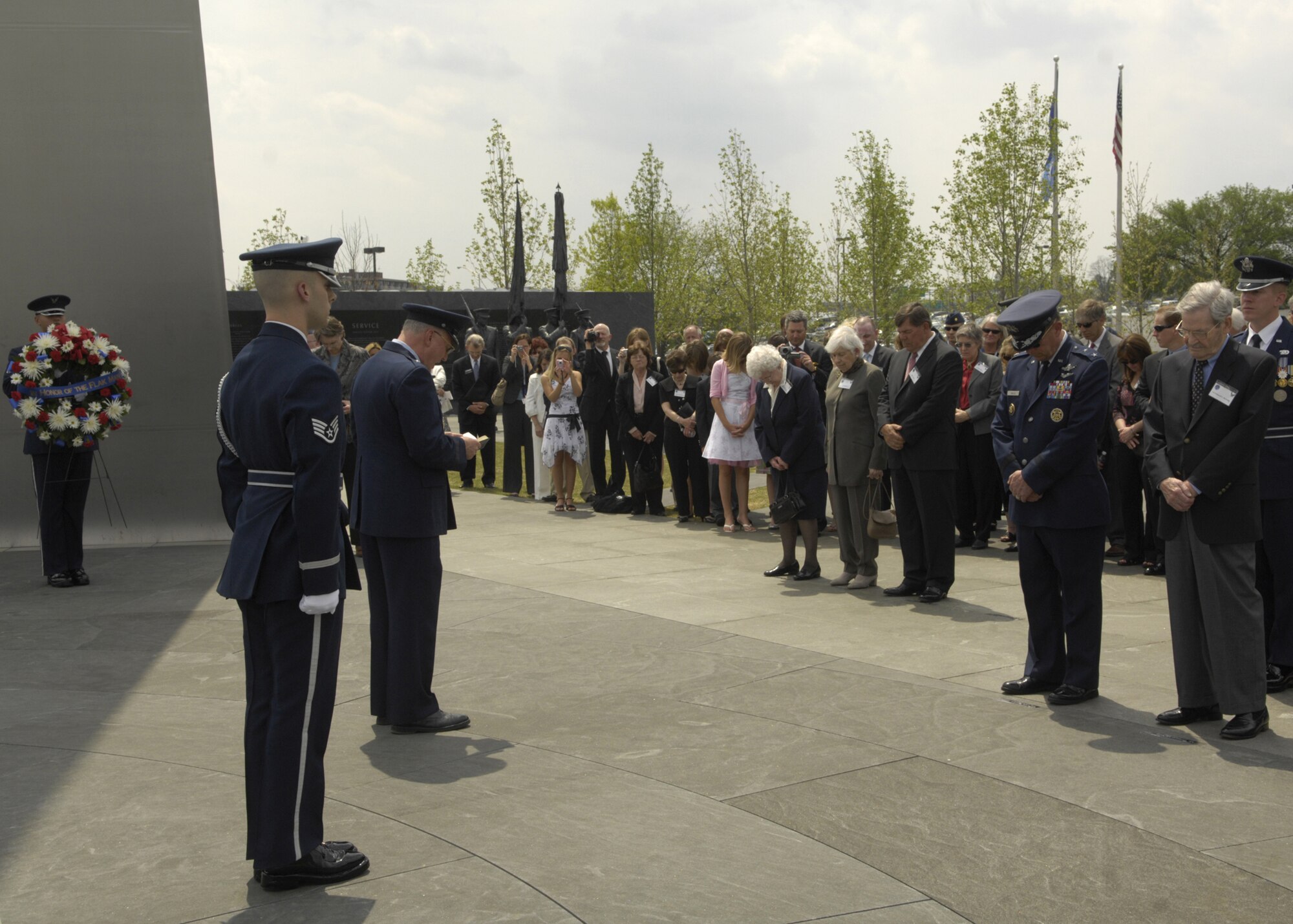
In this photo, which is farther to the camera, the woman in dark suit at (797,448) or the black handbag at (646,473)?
the black handbag at (646,473)

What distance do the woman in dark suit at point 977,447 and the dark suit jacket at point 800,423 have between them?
229 cm

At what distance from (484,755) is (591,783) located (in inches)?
26.6

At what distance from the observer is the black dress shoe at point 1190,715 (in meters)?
5.74

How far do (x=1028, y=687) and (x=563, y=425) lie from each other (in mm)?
8801

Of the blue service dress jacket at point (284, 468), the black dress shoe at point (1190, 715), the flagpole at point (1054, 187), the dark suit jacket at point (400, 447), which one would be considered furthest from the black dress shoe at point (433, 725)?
the flagpole at point (1054, 187)

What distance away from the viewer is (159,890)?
4.00 m

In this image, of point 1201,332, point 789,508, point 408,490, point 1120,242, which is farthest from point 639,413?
point 1120,242

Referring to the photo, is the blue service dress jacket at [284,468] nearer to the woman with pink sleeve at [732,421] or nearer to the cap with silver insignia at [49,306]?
the cap with silver insignia at [49,306]

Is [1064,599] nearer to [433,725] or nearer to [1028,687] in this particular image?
[1028,687]

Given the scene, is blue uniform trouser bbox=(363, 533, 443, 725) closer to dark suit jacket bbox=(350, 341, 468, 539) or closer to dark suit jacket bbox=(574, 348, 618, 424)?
dark suit jacket bbox=(350, 341, 468, 539)

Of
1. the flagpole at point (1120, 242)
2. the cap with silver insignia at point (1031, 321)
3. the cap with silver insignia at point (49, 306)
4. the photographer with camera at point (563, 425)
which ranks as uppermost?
the flagpole at point (1120, 242)

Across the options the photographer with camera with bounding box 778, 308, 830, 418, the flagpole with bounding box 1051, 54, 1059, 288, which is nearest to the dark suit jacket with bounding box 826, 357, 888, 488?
the photographer with camera with bounding box 778, 308, 830, 418

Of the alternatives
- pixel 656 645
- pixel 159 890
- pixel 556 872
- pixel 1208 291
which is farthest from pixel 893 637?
pixel 159 890

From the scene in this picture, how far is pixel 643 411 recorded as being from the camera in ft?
45.4
